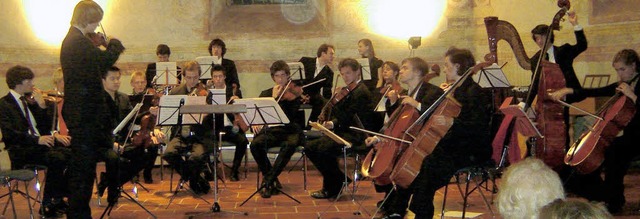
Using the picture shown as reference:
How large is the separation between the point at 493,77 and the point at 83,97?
365 cm

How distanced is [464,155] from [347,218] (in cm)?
112

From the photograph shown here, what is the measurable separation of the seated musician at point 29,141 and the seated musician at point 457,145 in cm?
274

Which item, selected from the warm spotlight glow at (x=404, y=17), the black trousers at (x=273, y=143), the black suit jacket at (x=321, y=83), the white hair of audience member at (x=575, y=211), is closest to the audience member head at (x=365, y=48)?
the black suit jacket at (x=321, y=83)

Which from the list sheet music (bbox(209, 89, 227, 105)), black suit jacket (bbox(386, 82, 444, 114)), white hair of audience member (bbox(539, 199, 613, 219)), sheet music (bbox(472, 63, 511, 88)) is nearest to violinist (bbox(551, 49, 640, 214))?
sheet music (bbox(472, 63, 511, 88))

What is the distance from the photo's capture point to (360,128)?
618 centimetres

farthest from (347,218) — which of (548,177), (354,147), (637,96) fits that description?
(548,177)

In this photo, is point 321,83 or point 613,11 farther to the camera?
point 613,11

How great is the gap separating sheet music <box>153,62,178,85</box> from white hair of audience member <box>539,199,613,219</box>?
7094 millimetres

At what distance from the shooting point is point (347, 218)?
18.1 feet

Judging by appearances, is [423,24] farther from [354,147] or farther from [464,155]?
[464,155]

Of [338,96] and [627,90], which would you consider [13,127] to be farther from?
[627,90]

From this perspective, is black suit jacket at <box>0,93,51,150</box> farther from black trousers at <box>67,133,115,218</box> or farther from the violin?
the violin

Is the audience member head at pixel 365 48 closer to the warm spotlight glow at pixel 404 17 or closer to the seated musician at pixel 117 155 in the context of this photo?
the warm spotlight glow at pixel 404 17

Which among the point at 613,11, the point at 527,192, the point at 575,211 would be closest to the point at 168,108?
the point at 527,192
